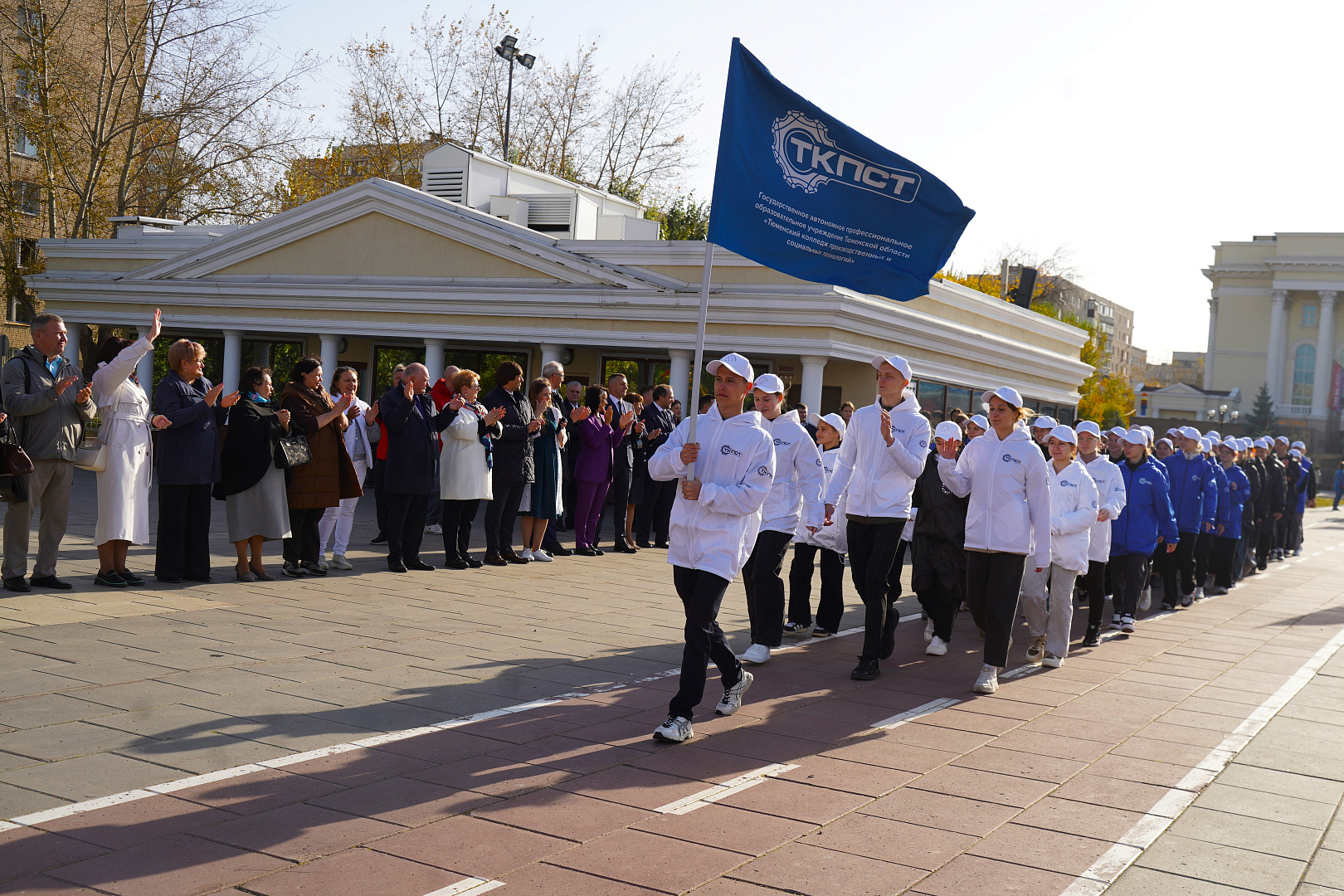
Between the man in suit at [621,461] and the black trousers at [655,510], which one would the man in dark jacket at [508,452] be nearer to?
the man in suit at [621,461]

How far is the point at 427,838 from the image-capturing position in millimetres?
4703

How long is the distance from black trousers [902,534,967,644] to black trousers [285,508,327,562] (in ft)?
18.9

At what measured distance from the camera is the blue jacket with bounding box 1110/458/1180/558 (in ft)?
39.2

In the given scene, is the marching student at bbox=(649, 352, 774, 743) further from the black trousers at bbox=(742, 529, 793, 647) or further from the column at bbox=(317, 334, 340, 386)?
the column at bbox=(317, 334, 340, 386)

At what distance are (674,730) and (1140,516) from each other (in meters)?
7.38

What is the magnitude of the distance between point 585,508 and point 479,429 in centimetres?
245

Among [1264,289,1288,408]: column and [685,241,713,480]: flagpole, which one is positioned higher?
[1264,289,1288,408]: column

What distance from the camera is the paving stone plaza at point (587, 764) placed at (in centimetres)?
454

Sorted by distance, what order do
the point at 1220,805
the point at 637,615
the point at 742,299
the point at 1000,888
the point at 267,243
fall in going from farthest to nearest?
1. the point at 267,243
2. the point at 742,299
3. the point at 637,615
4. the point at 1220,805
5. the point at 1000,888

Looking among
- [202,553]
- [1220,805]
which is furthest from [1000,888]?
[202,553]

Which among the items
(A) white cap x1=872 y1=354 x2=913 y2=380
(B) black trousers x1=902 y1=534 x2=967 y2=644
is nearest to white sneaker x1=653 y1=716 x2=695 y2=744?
(A) white cap x1=872 y1=354 x2=913 y2=380

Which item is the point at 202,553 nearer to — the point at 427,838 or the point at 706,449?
the point at 706,449

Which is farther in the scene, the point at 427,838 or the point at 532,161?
the point at 532,161

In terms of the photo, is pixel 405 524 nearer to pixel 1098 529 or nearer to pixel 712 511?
Answer: pixel 712 511
